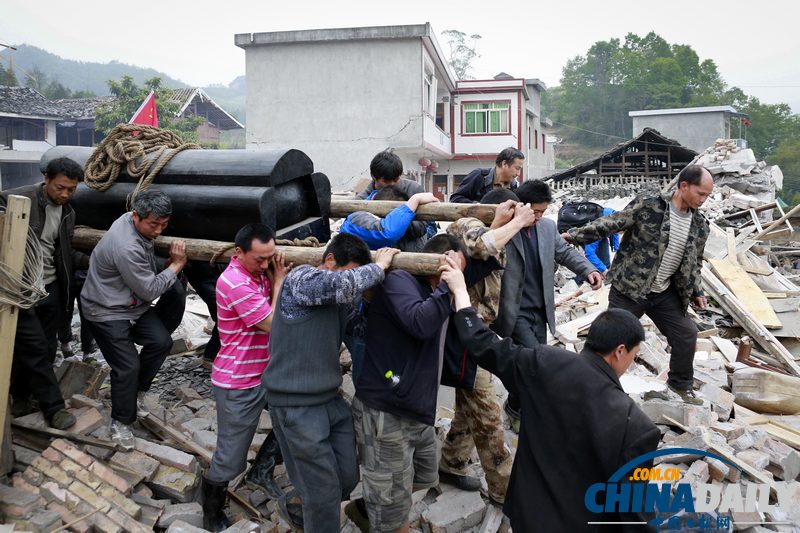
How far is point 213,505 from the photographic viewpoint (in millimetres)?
3873

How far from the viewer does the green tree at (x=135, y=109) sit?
27359 mm

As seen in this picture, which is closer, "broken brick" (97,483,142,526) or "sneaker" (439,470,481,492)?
"broken brick" (97,483,142,526)

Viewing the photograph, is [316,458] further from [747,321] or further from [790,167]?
[790,167]

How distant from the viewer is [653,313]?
16.9 ft

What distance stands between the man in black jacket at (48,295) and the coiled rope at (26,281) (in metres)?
0.20

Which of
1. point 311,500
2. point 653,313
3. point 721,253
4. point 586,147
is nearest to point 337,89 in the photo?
point 721,253

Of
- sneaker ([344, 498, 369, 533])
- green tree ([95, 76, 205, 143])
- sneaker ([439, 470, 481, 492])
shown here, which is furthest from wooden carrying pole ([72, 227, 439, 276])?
green tree ([95, 76, 205, 143])

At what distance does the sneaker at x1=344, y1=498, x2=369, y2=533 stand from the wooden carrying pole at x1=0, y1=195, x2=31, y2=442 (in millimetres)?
2140

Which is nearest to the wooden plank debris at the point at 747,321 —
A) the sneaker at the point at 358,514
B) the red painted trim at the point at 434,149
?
the sneaker at the point at 358,514

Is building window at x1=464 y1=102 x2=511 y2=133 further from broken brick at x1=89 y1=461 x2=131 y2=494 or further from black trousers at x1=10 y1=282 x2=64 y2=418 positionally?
broken brick at x1=89 y1=461 x2=131 y2=494

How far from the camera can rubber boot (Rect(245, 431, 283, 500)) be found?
14.1 ft

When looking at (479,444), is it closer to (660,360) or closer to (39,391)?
(39,391)

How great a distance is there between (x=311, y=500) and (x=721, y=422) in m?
3.64

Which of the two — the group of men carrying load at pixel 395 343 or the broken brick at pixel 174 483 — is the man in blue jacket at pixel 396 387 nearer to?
the group of men carrying load at pixel 395 343
